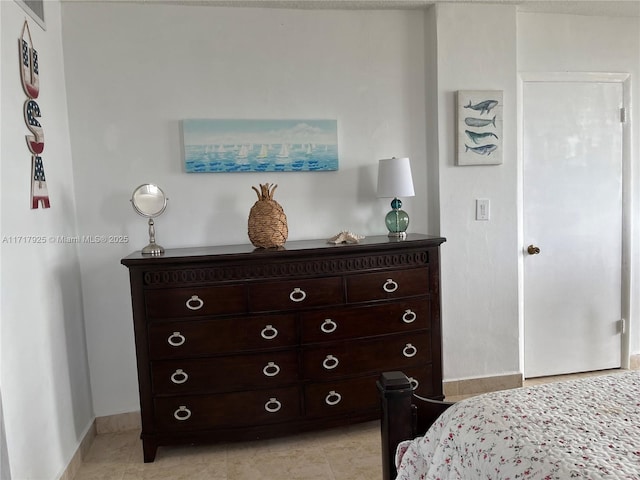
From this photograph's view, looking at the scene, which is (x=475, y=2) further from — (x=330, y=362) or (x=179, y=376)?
(x=179, y=376)

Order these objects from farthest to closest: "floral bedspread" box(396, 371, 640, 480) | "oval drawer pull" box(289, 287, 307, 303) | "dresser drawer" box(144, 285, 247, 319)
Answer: "oval drawer pull" box(289, 287, 307, 303)
"dresser drawer" box(144, 285, 247, 319)
"floral bedspread" box(396, 371, 640, 480)

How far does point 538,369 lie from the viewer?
11.1 feet

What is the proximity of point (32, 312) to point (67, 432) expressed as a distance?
713mm

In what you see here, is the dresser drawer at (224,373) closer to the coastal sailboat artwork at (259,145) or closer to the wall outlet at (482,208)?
the coastal sailboat artwork at (259,145)

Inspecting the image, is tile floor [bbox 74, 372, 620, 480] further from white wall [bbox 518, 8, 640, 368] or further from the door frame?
white wall [bbox 518, 8, 640, 368]

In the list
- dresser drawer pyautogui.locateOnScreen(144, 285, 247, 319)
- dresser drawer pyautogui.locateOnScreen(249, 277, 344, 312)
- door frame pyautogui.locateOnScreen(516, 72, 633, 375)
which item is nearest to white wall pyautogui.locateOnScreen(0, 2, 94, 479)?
dresser drawer pyautogui.locateOnScreen(144, 285, 247, 319)

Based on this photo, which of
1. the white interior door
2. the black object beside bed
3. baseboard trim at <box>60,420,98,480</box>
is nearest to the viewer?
the black object beside bed

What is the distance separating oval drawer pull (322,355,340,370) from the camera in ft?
8.61

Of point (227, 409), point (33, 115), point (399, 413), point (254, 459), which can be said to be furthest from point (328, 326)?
point (33, 115)

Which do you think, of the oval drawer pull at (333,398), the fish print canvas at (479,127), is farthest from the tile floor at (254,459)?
the fish print canvas at (479,127)

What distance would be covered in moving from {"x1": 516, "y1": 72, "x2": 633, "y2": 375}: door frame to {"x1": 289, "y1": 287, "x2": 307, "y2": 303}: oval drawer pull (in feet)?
5.16

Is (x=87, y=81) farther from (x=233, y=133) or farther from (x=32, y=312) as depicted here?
(x=32, y=312)

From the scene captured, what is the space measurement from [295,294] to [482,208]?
4.50 feet

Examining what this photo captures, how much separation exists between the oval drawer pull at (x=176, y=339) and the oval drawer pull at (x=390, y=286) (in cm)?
109
